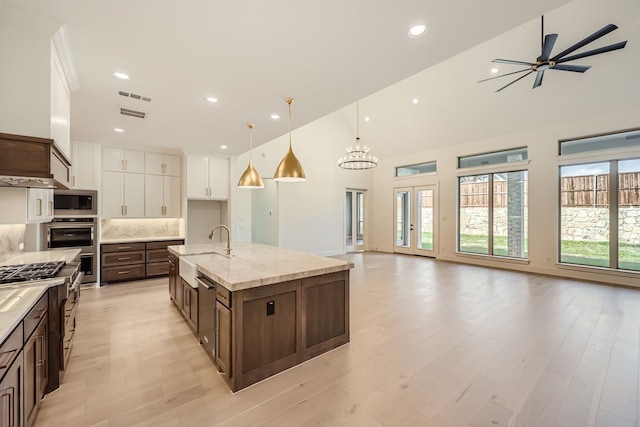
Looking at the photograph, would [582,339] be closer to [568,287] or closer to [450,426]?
[450,426]

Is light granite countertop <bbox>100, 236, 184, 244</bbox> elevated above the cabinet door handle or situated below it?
above

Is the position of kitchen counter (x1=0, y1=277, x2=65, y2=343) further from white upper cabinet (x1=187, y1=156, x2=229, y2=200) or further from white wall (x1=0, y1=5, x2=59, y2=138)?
white upper cabinet (x1=187, y1=156, x2=229, y2=200)

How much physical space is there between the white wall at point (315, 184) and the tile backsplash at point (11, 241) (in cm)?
409

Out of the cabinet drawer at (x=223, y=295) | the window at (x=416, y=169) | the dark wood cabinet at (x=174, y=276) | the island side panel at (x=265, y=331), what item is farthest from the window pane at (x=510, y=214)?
the dark wood cabinet at (x=174, y=276)

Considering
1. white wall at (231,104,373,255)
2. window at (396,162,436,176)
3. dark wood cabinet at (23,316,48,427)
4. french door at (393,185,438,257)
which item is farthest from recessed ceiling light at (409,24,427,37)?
window at (396,162,436,176)

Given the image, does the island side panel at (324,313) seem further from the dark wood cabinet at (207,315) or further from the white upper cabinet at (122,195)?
the white upper cabinet at (122,195)

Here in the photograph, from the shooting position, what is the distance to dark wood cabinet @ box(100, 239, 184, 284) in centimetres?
512

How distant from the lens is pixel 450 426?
5.72 feet

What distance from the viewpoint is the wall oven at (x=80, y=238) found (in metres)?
4.58

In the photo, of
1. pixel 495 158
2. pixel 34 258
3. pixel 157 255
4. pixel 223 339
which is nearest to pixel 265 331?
pixel 223 339

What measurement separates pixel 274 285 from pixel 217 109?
107 inches

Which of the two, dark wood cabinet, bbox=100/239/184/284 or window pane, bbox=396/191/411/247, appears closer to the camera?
dark wood cabinet, bbox=100/239/184/284

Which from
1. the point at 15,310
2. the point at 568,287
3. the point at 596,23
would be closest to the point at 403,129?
the point at 596,23

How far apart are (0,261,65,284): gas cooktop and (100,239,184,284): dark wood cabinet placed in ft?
9.29
